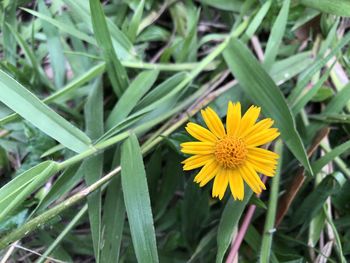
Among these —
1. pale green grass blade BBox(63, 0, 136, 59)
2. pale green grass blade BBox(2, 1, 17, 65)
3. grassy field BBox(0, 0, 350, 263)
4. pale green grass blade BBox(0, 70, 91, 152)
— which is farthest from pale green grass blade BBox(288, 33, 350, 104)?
pale green grass blade BBox(2, 1, 17, 65)

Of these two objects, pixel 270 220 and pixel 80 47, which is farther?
pixel 80 47

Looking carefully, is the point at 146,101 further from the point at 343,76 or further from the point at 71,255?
the point at 343,76

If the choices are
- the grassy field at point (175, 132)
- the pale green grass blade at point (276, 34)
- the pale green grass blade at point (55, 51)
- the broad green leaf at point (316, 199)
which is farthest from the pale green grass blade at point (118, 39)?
the broad green leaf at point (316, 199)

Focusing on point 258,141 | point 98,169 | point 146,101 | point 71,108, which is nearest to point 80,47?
point 71,108

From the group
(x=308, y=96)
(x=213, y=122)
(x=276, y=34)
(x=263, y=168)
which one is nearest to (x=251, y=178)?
(x=263, y=168)

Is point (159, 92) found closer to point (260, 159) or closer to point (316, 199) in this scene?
point (260, 159)

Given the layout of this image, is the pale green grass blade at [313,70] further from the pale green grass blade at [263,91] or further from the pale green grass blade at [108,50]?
the pale green grass blade at [108,50]
